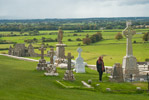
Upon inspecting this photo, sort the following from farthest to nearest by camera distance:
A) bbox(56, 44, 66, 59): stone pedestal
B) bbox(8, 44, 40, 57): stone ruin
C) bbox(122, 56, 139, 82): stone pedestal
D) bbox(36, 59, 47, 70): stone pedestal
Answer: bbox(8, 44, 40, 57): stone ruin, bbox(56, 44, 66, 59): stone pedestal, bbox(36, 59, 47, 70): stone pedestal, bbox(122, 56, 139, 82): stone pedestal

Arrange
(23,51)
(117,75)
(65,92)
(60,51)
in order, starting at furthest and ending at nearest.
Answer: (23,51) → (60,51) → (117,75) → (65,92)

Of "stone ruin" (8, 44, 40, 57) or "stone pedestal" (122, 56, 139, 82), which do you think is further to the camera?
"stone ruin" (8, 44, 40, 57)

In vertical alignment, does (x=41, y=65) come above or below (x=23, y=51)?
above

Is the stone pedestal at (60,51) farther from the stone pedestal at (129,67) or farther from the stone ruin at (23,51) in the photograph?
the stone ruin at (23,51)

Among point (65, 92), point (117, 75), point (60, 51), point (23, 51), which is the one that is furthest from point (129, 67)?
point (23, 51)

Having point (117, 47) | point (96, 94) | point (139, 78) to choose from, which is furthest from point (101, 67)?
point (117, 47)

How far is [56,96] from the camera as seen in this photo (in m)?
18.7

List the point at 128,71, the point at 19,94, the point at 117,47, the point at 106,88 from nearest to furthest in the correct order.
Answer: the point at 19,94 < the point at 106,88 < the point at 128,71 < the point at 117,47

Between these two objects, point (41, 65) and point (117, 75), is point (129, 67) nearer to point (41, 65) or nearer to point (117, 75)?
point (117, 75)

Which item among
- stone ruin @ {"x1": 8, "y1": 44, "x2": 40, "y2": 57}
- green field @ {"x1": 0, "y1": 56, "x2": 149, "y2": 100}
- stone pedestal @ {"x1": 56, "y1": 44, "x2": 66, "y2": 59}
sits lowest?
stone ruin @ {"x1": 8, "y1": 44, "x2": 40, "y2": 57}

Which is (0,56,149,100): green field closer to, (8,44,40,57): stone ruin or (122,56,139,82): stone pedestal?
(122,56,139,82): stone pedestal

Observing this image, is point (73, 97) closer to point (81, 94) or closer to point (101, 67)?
point (81, 94)

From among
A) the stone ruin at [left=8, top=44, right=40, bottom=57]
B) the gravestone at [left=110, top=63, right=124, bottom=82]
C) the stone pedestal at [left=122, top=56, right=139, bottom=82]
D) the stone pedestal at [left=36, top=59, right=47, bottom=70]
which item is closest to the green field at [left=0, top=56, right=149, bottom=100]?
the gravestone at [left=110, top=63, right=124, bottom=82]

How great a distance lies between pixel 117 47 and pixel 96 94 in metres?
75.2
